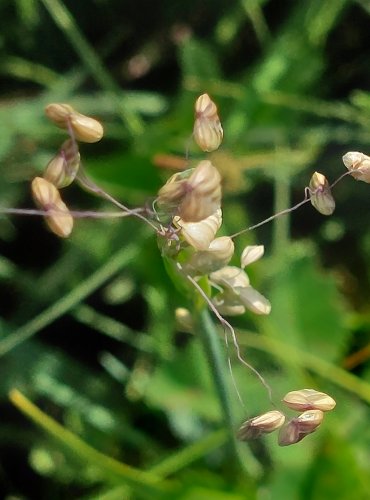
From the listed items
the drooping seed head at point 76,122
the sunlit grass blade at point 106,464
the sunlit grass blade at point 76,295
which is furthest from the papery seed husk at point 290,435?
the sunlit grass blade at point 76,295

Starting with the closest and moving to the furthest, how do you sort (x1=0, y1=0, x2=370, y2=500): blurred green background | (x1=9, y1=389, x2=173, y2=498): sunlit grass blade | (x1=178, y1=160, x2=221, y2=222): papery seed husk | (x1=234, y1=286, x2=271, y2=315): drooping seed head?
(x1=178, y1=160, x2=221, y2=222): papery seed husk → (x1=234, y1=286, x2=271, y2=315): drooping seed head → (x1=9, y1=389, x2=173, y2=498): sunlit grass blade → (x1=0, y1=0, x2=370, y2=500): blurred green background

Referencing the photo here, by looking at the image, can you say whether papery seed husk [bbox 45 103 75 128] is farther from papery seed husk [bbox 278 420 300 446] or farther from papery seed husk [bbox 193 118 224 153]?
papery seed husk [bbox 278 420 300 446]

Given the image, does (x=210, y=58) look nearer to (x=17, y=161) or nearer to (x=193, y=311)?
(x=17, y=161)

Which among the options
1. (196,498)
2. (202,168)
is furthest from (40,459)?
(202,168)

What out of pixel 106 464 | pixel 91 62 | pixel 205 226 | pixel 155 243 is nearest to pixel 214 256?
pixel 205 226

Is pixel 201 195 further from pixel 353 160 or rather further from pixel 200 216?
pixel 353 160

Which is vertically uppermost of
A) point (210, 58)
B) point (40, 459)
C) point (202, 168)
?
point (210, 58)

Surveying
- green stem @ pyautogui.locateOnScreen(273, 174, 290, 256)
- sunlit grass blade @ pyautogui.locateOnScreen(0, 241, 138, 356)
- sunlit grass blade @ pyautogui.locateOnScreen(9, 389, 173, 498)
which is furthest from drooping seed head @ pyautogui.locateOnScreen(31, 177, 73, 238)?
green stem @ pyautogui.locateOnScreen(273, 174, 290, 256)
